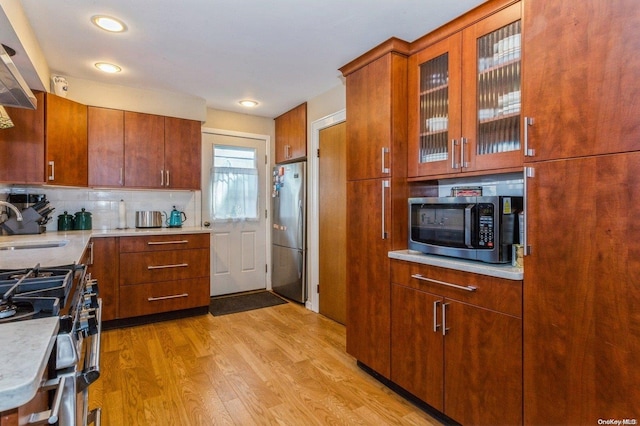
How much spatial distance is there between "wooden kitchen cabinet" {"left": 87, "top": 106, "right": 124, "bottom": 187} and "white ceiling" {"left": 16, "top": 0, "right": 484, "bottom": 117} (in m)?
0.33

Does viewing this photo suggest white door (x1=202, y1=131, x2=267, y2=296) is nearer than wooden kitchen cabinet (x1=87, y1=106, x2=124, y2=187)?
No

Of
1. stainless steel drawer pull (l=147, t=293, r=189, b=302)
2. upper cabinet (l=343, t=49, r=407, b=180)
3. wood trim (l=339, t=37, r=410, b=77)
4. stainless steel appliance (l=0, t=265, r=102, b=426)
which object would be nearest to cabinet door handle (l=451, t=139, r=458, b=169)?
upper cabinet (l=343, t=49, r=407, b=180)

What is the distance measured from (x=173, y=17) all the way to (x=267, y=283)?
323 centimetres

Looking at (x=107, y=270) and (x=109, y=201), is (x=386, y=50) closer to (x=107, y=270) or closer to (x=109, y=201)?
(x=107, y=270)

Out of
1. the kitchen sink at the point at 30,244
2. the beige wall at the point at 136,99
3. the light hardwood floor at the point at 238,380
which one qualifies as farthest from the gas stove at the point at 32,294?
the beige wall at the point at 136,99

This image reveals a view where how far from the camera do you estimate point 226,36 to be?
7.45ft

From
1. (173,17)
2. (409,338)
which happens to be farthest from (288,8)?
(409,338)

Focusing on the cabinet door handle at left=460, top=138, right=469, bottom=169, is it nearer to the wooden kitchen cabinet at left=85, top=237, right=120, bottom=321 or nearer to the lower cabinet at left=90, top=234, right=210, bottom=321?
the lower cabinet at left=90, top=234, right=210, bottom=321

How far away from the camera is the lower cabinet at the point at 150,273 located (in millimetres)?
2947

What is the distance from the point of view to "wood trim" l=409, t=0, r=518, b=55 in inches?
66.5

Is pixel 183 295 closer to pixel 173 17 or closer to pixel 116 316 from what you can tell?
pixel 116 316

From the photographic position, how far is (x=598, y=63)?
1.23 m

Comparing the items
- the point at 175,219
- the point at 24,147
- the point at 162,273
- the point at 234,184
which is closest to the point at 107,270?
the point at 162,273

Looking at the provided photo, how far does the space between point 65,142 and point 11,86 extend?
4.95ft
